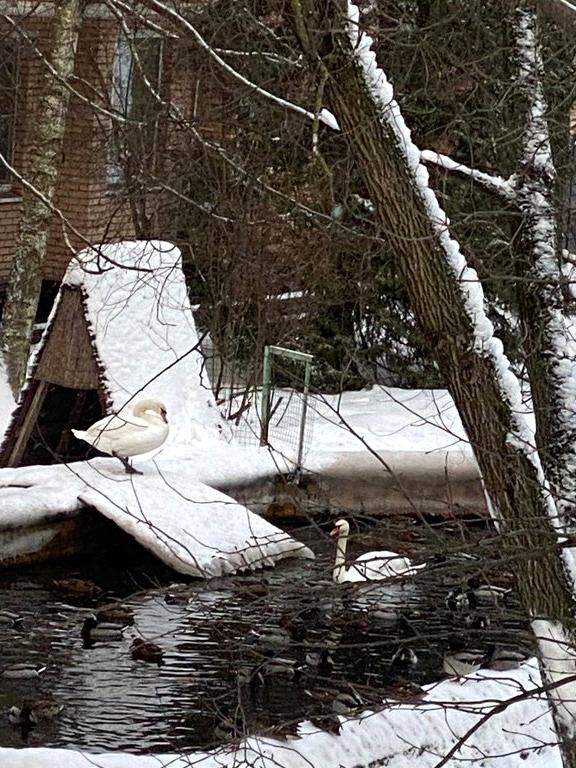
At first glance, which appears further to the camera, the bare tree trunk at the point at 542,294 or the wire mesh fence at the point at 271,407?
the wire mesh fence at the point at 271,407

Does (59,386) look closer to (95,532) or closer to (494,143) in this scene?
(95,532)

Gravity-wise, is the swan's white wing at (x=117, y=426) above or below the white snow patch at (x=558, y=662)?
above

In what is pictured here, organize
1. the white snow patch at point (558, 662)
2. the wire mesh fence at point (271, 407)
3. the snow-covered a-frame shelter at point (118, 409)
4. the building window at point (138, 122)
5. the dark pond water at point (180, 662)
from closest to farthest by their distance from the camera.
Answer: the white snow patch at point (558, 662), the dark pond water at point (180, 662), the building window at point (138, 122), the snow-covered a-frame shelter at point (118, 409), the wire mesh fence at point (271, 407)

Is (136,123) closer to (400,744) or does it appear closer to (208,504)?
(208,504)

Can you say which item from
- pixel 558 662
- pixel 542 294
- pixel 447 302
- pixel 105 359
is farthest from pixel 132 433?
pixel 558 662

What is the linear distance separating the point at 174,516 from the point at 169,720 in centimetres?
321

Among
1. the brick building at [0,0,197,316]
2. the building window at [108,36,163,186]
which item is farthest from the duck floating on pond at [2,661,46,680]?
the brick building at [0,0,197,316]

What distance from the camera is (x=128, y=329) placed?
520 inches

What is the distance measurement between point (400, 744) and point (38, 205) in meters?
9.32

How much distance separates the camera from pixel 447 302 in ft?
19.0

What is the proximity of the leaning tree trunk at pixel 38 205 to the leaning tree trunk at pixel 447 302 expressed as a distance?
8.87m

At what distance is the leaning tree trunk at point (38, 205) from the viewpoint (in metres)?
14.9

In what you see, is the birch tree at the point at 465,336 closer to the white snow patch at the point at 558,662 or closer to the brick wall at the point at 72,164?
the white snow patch at the point at 558,662

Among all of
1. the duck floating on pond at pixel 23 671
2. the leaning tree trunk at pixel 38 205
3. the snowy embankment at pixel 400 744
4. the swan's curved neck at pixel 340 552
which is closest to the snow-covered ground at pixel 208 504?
the snowy embankment at pixel 400 744
